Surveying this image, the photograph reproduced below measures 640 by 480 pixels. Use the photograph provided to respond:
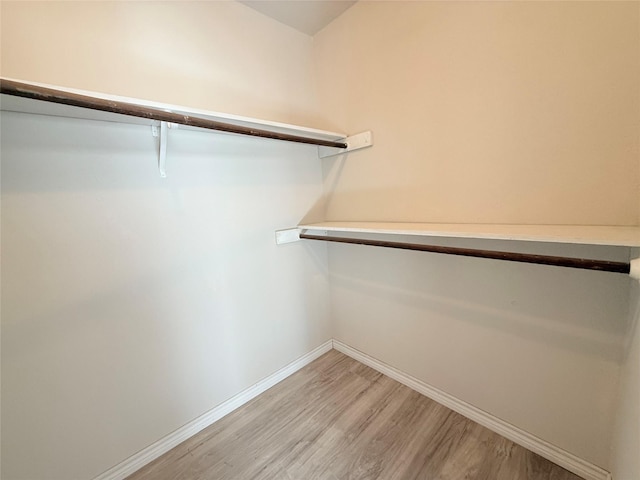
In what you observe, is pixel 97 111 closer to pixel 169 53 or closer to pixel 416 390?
pixel 169 53

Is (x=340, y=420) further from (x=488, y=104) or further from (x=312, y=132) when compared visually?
(x=488, y=104)

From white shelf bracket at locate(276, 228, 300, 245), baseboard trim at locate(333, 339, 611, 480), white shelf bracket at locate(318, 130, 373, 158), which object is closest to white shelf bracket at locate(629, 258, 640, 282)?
baseboard trim at locate(333, 339, 611, 480)

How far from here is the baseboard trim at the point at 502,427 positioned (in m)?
1.07

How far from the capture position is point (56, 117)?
100 cm

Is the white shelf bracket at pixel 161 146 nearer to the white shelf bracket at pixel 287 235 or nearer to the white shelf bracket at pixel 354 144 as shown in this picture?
the white shelf bracket at pixel 287 235

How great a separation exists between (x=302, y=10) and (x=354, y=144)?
91 centimetres

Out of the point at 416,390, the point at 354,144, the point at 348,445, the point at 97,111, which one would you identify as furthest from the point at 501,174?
the point at 97,111

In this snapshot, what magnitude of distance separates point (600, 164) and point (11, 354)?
2.38 metres

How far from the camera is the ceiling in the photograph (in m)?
1.52

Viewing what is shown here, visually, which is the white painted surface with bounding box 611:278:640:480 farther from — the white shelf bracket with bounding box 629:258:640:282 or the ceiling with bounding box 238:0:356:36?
the ceiling with bounding box 238:0:356:36

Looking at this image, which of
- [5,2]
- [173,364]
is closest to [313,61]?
[5,2]

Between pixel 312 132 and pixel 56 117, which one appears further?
pixel 312 132

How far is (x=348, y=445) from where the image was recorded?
1305 millimetres

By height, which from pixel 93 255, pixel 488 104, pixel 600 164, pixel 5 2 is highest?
pixel 5 2
